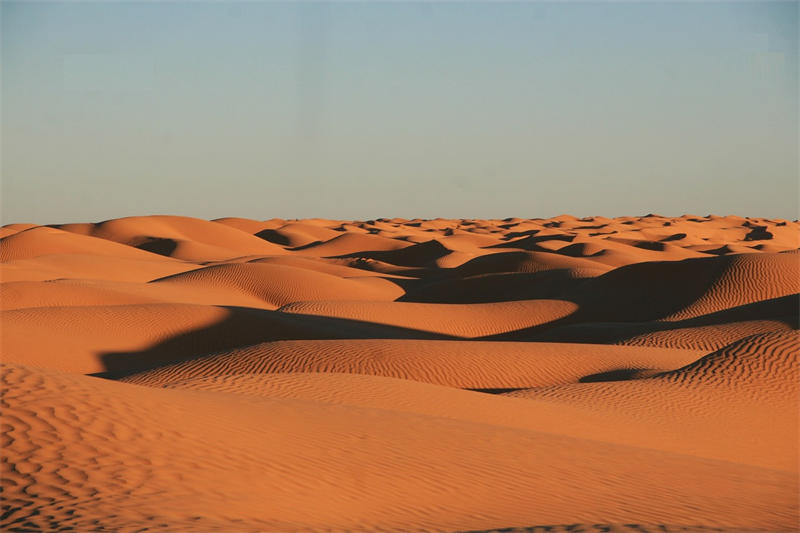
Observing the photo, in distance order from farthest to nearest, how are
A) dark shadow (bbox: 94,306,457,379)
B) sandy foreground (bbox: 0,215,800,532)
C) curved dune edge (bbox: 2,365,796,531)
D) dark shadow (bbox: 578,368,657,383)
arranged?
dark shadow (bbox: 94,306,457,379), dark shadow (bbox: 578,368,657,383), sandy foreground (bbox: 0,215,800,532), curved dune edge (bbox: 2,365,796,531)

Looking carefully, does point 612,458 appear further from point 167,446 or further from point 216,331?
point 216,331

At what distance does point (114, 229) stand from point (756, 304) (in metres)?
53.0

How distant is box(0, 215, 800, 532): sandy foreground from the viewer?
6562mm

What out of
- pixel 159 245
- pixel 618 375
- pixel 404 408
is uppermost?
pixel 404 408

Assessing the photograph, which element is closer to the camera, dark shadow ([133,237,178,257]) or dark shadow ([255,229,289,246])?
dark shadow ([133,237,178,257])

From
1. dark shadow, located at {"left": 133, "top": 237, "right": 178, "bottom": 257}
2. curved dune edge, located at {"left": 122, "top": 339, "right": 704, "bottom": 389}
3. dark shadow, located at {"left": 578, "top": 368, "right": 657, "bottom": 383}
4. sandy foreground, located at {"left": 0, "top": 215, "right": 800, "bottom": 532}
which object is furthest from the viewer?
dark shadow, located at {"left": 133, "top": 237, "right": 178, "bottom": 257}

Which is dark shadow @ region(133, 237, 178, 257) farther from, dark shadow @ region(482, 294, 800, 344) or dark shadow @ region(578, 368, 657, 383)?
dark shadow @ region(578, 368, 657, 383)

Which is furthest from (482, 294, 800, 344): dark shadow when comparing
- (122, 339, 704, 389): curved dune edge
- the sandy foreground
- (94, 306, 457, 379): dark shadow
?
(94, 306, 457, 379): dark shadow

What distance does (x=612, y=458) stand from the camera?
9305mm

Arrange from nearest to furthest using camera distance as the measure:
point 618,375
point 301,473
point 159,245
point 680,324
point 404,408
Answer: point 301,473 < point 404,408 < point 618,375 < point 680,324 < point 159,245

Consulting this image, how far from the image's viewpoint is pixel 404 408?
40.6 ft

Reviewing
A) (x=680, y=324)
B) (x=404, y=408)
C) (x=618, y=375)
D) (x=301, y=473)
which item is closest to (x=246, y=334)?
(x=618, y=375)

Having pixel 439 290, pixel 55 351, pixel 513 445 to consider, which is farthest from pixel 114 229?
pixel 513 445

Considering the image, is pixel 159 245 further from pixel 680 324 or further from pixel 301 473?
pixel 301 473
